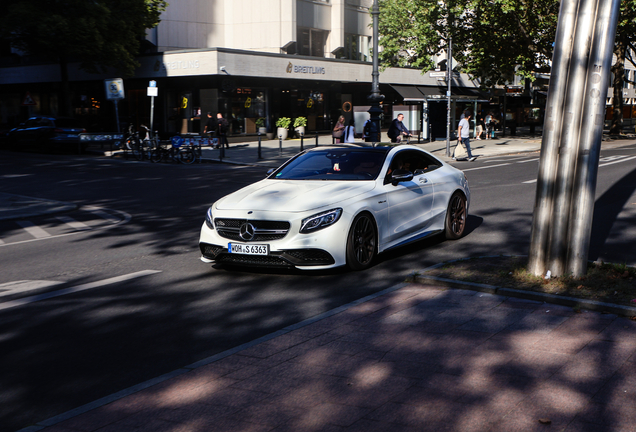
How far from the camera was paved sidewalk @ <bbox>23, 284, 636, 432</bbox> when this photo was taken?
3.80 m

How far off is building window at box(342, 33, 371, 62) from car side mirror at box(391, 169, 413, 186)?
3723cm

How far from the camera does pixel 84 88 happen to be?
44.2 metres

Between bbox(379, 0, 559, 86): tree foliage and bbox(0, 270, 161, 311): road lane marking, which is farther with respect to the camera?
bbox(379, 0, 559, 86): tree foliage

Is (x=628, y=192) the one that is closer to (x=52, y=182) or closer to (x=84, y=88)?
(x=52, y=182)

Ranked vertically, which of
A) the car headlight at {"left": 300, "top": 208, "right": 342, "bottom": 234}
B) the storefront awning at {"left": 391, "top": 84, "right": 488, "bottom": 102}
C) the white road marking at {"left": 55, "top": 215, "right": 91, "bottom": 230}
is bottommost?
the white road marking at {"left": 55, "top": 215, "right": 91, "bottom": 230}

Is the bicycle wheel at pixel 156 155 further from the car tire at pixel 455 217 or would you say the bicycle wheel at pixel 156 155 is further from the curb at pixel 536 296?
the curb at pixel 536 296

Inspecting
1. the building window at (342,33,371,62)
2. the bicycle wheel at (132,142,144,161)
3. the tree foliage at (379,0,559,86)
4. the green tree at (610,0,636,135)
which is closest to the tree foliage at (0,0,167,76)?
the bicycle wheel at (132,142,144,161)

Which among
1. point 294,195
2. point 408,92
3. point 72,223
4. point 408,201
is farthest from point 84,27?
point 294,195

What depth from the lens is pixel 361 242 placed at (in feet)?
25.2

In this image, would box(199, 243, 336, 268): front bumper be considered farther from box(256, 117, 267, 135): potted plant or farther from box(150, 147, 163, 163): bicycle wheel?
box(256, 117, 267, 135): potted plant

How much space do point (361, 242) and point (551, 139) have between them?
2294 mm

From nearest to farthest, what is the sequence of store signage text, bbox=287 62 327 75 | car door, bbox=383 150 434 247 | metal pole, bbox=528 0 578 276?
metal pole, bbox=528 0 578 276, car door, bbox=383 150 434 247, store signage text, bbox=287 62 327 75

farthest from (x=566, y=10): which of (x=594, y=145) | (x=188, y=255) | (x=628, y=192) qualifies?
(x=628, y=192)

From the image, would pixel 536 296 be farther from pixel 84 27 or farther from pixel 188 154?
pixel 84 27
